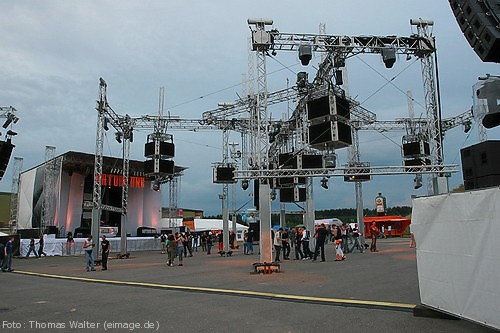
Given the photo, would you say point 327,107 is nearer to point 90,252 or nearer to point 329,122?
point 329,122

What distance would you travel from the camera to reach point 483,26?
673 centimetres

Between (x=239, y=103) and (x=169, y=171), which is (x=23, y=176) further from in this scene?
(x=239, y=103)

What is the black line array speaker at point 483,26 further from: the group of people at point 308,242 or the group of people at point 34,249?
the group of people at point 34,249

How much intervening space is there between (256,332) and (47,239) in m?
30.8

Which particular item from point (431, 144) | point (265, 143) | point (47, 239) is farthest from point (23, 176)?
point (431, 144)

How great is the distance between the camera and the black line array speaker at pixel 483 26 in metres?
6.64

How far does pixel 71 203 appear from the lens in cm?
4519

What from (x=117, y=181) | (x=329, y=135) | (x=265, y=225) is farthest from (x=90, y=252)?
(x=117, y=181)

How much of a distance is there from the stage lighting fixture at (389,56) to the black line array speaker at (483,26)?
930 centimetres

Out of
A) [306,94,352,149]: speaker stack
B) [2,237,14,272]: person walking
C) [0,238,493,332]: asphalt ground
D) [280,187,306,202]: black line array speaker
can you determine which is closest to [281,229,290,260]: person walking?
[306,94,352,149]: speaker stack

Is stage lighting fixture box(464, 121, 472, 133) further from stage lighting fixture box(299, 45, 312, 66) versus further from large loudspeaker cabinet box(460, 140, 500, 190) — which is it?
large loudspeaker cabinet box(460, 140, 500, 190)

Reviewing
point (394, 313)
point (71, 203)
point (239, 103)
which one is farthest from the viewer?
point (71, 203)

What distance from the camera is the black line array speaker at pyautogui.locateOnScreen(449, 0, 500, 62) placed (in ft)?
21.8

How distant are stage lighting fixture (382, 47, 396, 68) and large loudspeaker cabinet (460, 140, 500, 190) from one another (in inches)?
446
